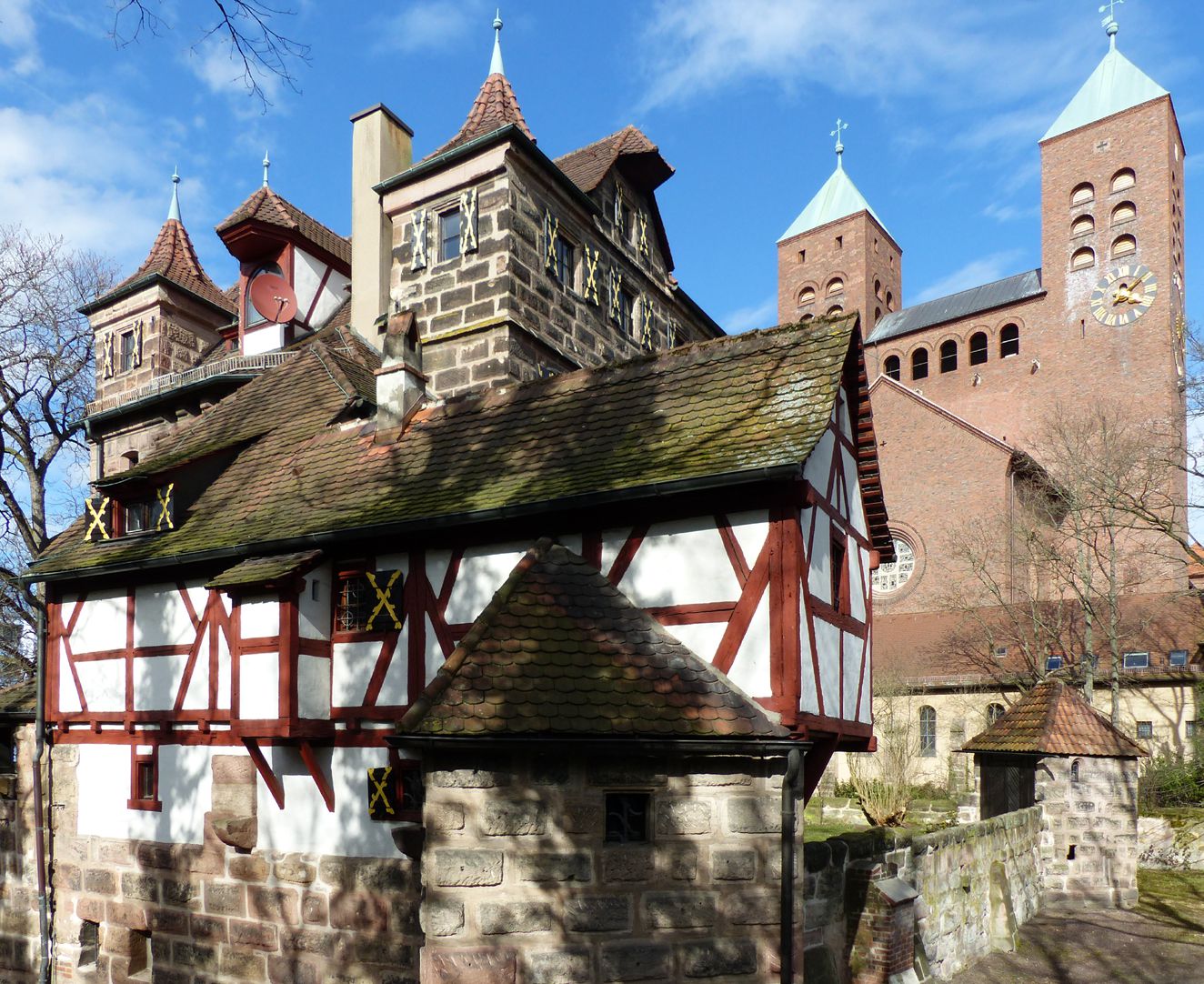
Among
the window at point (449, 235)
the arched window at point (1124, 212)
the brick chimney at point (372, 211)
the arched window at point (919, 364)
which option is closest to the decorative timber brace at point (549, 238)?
the window at point (449, 235)

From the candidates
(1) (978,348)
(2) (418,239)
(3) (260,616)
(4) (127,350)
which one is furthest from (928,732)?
(3) (260,616)

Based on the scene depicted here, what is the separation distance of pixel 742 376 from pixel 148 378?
44.4 feet

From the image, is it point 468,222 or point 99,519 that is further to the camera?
point 468,222

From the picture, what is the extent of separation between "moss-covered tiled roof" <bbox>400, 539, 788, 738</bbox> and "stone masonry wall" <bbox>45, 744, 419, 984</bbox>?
2750 millimetres

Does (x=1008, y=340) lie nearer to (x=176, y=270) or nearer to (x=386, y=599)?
(x=176, y=270)

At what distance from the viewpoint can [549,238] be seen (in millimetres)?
14172

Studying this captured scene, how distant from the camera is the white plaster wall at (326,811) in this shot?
968 cm

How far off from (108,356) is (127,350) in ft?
1.92

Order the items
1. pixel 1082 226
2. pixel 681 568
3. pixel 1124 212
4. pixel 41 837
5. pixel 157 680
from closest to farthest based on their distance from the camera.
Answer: pixel 681 568, pixel 157 680, pixel 41 837, pixel 1124 212, pixel 1082 226

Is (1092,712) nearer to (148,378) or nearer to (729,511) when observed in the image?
(729,511)

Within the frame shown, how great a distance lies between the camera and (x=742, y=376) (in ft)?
31.1

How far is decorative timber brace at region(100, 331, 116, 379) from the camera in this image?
1995 centimetres

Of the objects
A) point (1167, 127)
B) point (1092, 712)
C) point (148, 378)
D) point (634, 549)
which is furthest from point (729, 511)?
point (1167, 127)

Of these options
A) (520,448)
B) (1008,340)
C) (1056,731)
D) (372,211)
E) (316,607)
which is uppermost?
(1008,340)
